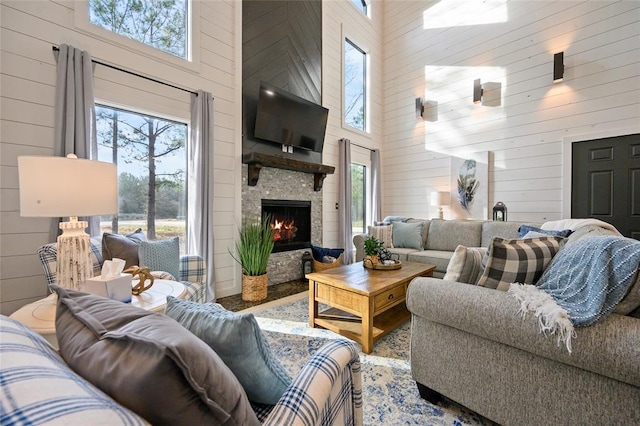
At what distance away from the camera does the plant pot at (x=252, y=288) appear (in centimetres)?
308

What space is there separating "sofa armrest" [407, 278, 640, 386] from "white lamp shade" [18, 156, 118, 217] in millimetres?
1737

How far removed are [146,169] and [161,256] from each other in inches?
45.1

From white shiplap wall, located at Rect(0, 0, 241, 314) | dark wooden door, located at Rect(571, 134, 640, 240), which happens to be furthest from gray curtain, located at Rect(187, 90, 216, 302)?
dark wooden door, located at Rect(571, 134, 640, 240)

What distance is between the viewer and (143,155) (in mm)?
2707

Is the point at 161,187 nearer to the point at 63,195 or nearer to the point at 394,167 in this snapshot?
the point at 63,195

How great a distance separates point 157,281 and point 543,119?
4.90 m

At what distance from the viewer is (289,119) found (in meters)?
3.73

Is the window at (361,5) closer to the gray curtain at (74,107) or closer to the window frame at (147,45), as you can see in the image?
the window frame at (147,45)

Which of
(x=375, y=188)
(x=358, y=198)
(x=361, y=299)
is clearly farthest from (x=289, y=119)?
(x=361, y=299)

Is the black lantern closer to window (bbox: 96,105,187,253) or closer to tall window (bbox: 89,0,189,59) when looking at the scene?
window (bbox: 96,105,187,253)

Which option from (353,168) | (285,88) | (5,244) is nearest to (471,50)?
(353,168)

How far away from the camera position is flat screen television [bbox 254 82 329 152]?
344 cm

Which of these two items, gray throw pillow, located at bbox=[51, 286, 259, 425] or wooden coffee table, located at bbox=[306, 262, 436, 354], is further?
wooden coffee table, located at bbox=[306, 262, 436, 354]

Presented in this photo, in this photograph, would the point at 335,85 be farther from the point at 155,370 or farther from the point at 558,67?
the point at 155,370
